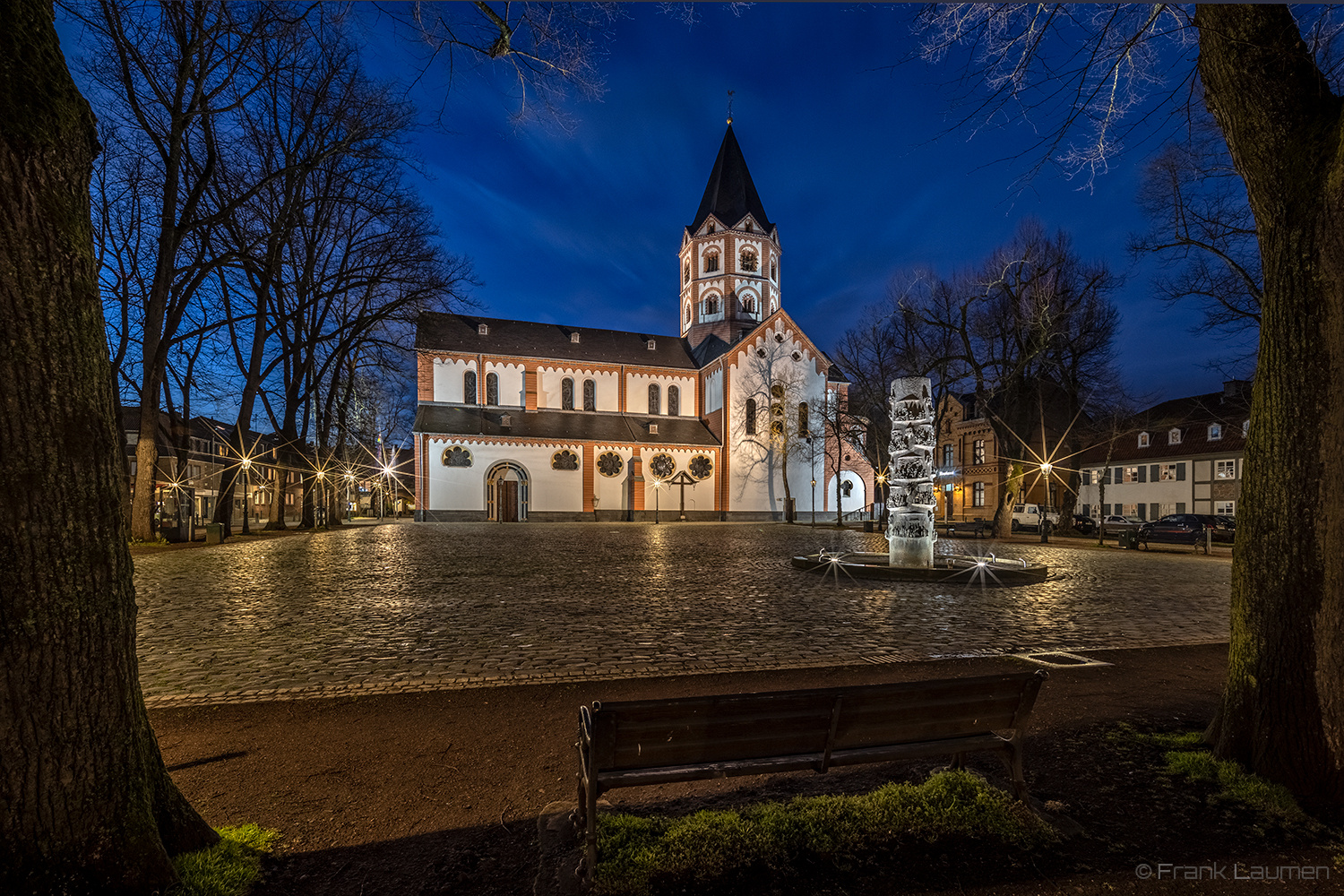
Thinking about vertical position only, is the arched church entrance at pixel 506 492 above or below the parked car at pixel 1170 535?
above

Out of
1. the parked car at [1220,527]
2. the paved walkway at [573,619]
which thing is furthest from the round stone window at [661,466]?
the parked car at [1220,527]

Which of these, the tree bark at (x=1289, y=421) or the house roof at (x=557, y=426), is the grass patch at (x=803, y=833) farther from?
the house roof at (x=557, y=426)

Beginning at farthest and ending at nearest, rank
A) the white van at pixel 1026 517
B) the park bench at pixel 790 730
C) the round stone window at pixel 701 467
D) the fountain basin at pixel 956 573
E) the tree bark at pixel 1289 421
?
the round stone window at pixel 701 467, the white van at pixel 1026 517, the fountain basin at pixel 956 573, the tree bark at pixel 1289 421, the park bench at pixel 790 730

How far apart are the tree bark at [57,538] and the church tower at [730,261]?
154ft

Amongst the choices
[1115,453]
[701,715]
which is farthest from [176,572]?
[1115,453]

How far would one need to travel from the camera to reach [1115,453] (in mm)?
40438

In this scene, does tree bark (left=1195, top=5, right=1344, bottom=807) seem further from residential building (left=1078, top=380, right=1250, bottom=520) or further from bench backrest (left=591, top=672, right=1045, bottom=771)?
residential building (left=1078, top=380, right=1250, bottom=520)

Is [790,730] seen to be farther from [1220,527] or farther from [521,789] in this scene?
[1220,527]

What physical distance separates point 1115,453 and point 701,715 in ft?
154

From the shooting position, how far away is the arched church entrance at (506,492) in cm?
4012

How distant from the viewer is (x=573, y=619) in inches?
339

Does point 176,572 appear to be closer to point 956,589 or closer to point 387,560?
point 387,560

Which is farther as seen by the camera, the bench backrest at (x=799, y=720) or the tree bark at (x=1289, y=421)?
the tree bark at (x=1289, y=421)

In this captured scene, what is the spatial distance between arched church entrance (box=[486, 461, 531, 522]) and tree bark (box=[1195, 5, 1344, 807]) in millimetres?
38281
